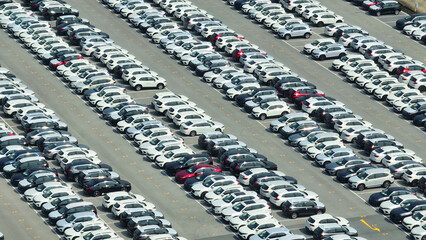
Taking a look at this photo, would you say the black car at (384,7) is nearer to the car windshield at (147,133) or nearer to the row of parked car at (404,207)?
the car windshield at (147,133)

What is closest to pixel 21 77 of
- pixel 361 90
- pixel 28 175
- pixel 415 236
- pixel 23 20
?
pixel 23 20

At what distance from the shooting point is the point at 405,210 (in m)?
101

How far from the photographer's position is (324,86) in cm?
12950

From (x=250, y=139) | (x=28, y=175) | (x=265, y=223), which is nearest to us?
(x=265, y=223)

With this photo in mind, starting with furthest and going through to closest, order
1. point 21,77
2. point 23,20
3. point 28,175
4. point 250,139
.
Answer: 1. point 23,20
2. point 21,77
3. point 250,139
4. point 28,175

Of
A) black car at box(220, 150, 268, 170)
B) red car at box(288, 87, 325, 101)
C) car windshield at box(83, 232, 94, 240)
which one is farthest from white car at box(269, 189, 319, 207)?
red car at box(288, 87, 325, 101)

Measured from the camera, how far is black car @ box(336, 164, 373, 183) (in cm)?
10762

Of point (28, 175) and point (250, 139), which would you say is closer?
point (28, 175)

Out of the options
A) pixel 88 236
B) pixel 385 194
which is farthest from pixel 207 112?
pixel 88 236

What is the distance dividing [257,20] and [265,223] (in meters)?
54.1

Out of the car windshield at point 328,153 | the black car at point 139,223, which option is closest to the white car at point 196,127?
the car windshield at point 328,153

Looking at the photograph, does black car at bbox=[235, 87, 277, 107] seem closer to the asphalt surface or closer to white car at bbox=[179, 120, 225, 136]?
the asphalt surface

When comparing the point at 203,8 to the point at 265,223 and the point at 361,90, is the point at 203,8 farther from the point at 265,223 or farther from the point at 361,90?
the point at 265,223

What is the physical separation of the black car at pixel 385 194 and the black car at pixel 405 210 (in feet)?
7.45
